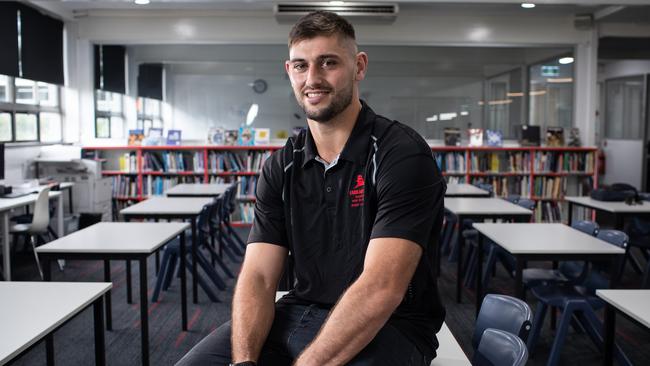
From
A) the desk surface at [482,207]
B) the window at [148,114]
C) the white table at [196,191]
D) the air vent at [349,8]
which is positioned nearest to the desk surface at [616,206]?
the desk surface at [482,207]

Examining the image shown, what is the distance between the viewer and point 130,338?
12.5ft

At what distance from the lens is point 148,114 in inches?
365

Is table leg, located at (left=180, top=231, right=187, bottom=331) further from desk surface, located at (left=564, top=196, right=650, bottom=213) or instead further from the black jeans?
desk surface, located at (left=564, top=196, right=650, bottom=213)

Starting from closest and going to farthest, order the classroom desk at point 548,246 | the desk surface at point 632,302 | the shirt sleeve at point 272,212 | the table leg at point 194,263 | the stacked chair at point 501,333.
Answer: the stacked chair at point 501,333 → the shirt sleeve at point 272,212 → the desk surface at point 632,302 → the classroom desk at point 548,246 → the table leg at point 194,263

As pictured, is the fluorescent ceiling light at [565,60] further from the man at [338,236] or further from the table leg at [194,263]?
the man at [338,236]

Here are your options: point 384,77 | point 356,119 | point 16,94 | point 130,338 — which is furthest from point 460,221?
point 16,94

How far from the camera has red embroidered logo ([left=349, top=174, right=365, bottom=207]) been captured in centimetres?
165

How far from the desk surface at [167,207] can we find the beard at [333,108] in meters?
3.01

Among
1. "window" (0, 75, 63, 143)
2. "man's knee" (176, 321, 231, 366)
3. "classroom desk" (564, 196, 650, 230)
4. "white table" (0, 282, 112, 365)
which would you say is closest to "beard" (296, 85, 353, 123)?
"man's knee" (176, 321, 231, 366)

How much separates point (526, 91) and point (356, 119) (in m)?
7.83

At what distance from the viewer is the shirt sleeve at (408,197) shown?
1543 mm

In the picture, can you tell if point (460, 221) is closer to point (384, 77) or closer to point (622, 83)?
point (384, 77)

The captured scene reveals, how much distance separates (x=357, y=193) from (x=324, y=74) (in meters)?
0.37

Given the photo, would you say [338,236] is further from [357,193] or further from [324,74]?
[324,74]
